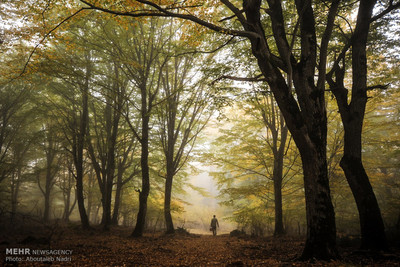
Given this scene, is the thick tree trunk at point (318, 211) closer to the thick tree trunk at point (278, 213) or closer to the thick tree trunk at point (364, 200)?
the thick tree trunk at point (364, 200)

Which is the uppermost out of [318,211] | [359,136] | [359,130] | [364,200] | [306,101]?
[306,101]

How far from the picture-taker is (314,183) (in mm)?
4473

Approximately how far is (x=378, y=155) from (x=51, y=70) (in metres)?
20.3

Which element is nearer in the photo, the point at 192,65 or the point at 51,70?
the point at 51,70

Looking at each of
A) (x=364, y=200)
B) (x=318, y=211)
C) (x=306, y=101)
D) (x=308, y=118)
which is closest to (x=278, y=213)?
(x=364, y=200)

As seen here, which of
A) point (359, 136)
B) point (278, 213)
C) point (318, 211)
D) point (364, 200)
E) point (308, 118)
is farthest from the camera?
point (278, 213)

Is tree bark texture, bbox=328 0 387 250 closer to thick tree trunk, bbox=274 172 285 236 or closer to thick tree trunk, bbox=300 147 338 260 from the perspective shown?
thick tree trunk, bbox=300 147 338 260

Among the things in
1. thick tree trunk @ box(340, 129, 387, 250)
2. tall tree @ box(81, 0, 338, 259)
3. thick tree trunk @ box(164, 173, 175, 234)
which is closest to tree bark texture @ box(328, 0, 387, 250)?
thick tree trunk @ box(340, 129, 387, 250)

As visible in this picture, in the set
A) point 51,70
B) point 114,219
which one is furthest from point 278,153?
point 114,219

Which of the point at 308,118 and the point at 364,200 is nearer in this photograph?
the point at 308,118

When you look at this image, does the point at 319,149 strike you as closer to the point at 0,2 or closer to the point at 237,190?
the point at 237,190

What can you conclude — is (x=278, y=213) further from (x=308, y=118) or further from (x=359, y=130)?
(x=308, y=118)

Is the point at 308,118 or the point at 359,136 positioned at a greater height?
the point at 308,118

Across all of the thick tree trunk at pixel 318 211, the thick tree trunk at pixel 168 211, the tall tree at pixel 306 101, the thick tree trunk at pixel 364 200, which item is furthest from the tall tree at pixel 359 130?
the thick tree trunk at pixel 168 211
